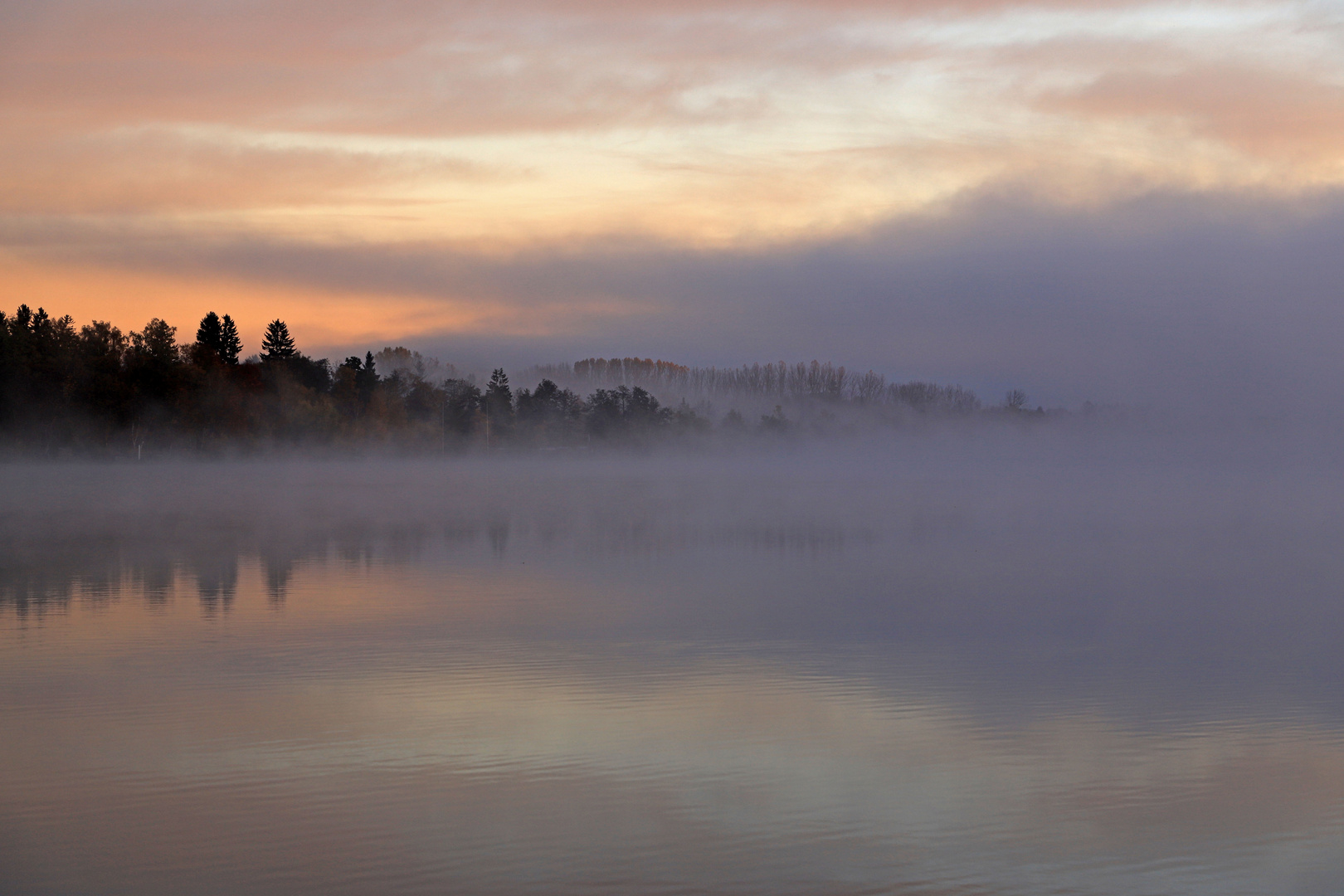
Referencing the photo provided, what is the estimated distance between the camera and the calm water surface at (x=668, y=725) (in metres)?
6.54

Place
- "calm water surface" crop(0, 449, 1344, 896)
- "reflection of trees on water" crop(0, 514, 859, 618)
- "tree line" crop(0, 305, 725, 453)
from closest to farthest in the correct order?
"calm water surface" crop(0, 449, 1344, 896), "reflection of trees on water" crop(0, 514, 859, 618), "tree line" crop(0, 305, 725, 453)

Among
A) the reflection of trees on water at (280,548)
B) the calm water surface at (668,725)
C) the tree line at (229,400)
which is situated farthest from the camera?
the tree line at (229,400)

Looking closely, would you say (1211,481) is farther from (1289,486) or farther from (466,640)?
(466,640)

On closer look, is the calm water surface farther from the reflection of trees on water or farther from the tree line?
the tree line

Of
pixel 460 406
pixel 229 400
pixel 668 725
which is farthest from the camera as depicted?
pixel 460 406

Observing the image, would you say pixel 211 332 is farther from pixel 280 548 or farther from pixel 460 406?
pixel 280 548

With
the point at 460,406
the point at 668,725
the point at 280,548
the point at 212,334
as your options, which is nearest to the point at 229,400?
the point at 212,334

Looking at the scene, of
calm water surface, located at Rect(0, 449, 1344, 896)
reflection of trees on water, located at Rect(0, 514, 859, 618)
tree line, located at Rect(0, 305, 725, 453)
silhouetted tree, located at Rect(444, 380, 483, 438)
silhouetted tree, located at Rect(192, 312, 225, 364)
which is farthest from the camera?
silhouetted tree, located at Rect(444, 380, 483, 438)

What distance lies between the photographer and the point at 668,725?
9242 millimetres

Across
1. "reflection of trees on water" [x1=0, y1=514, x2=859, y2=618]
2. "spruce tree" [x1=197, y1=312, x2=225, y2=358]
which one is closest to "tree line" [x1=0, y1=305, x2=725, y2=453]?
"spruce tree" [x1=197, y1=312, x2=225, y2=358]

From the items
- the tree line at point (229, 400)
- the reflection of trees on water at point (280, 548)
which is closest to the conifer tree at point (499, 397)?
the tree line at point (229, 400)

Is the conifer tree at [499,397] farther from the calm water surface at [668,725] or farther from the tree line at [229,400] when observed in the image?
the calm water surface at [668,725]

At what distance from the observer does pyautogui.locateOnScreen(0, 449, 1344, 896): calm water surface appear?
21.5 feet

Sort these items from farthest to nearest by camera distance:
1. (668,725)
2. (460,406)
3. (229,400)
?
(460,406), (229,400), (668,725)
